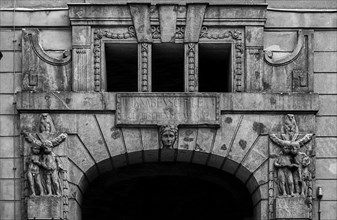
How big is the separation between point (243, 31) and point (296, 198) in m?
4.72

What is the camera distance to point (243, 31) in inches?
1358

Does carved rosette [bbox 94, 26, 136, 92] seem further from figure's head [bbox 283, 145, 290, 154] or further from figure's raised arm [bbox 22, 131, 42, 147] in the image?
figure's head [bbox 283, 145, 290, 154]

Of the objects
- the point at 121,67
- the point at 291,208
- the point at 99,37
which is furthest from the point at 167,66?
the point at 291,208

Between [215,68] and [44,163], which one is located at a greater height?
[215,68]

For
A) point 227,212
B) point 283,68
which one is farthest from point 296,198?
point 227,212

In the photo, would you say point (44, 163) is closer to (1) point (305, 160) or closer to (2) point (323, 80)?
(1) point (305, 160)

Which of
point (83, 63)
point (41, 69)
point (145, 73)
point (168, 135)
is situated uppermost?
point (83, 63)

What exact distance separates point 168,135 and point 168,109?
0.73 metres

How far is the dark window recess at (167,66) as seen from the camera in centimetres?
3478

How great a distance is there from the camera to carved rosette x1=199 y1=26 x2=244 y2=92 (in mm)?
34344

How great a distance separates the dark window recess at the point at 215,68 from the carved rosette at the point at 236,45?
24cm

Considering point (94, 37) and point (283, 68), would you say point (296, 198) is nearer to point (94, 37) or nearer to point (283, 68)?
point (283, 68)

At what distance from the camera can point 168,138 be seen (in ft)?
111

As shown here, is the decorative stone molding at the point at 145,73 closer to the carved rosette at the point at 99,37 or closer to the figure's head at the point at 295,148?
the carved rosette at the point at 99,37
